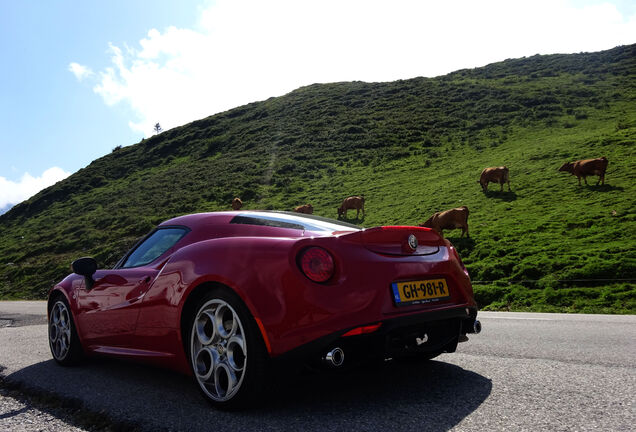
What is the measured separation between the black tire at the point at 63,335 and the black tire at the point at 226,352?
6.56 ft

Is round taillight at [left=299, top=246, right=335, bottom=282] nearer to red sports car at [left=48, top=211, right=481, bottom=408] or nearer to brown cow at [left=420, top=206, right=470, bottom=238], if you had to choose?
red sports car at [left=48, top=211, right=481, bottom=408]

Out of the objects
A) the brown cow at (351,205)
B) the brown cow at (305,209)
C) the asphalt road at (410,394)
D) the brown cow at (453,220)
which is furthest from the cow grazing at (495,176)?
the asphalt road at (410,394)

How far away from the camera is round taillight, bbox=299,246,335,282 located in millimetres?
2961

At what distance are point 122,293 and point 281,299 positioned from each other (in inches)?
69.8

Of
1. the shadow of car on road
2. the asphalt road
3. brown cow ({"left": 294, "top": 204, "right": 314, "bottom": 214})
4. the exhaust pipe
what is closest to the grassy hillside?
brown cow ({"left": 294, "top": 204, "right": 314, "bottom": 214})

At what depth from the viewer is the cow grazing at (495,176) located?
1081 inches

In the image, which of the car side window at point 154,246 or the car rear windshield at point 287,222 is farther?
the car side window at point 154,246

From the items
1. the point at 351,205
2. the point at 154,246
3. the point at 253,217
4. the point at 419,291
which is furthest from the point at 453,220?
the point at 419,291

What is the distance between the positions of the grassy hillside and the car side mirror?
9769 mm

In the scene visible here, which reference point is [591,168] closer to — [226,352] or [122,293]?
[122,293]

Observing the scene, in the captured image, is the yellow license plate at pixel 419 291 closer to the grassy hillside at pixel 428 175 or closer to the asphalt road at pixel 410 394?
the asphalt road at pixel 410 394

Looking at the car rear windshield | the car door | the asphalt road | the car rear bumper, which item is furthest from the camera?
the car door

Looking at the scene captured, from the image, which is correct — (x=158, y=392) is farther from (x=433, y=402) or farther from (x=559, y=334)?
(x=559, y=334)

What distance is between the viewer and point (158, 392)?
12.1ft
